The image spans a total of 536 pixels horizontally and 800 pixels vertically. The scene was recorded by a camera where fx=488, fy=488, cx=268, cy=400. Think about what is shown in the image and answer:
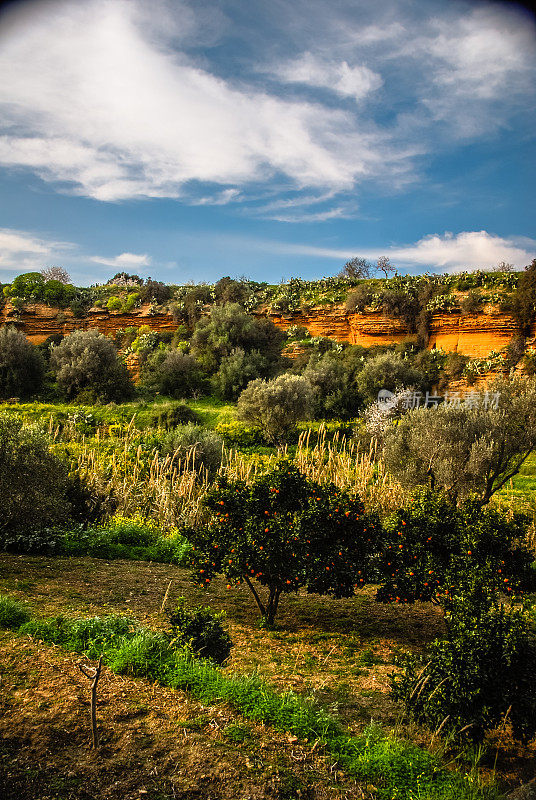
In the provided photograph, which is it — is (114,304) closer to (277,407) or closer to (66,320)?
(66,320)

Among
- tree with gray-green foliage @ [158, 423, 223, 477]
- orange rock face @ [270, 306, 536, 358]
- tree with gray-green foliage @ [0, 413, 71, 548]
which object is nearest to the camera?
tree with gray-green foliage @ [0, 413, 71, 548]

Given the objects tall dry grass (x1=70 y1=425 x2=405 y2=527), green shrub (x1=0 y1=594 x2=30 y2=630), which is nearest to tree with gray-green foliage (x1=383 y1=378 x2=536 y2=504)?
tall dry grass (x1=70 y1=425 x2=405 y2=527)

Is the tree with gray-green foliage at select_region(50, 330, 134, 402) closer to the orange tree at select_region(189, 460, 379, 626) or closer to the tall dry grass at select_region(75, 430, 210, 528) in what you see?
the tall dry grass at select_region(75, 430, 210, 528)

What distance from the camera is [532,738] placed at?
3.82 m

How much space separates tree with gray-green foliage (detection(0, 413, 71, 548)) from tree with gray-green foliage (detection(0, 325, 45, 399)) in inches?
808

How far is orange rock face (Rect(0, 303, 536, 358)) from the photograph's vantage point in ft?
95.0

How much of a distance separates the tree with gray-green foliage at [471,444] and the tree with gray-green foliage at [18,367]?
23.5 metres

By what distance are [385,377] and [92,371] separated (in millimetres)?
15777

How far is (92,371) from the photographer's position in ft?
87.9

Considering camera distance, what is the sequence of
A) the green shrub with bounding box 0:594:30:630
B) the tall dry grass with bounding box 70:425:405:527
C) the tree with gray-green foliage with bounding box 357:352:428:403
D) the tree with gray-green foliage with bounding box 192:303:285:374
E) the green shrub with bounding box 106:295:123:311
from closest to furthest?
the green shrub with bounding box 0:594:30:630 < the tall dry grass with bounding box 70:425:405:527 < the tree with gray-green foliage with bounding box 357:352:428:403 < the tree with gray-green foliage with bounding box 192:303:285:374 < the green shrub with bounding box 106:295:123:311

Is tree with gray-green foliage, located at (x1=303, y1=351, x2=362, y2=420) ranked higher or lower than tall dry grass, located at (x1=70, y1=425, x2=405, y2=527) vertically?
higher

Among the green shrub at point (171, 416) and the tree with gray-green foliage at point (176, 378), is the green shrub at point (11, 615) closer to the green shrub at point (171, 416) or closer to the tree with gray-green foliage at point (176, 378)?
the green shrub at point (171, 416)

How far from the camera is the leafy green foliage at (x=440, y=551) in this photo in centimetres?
548

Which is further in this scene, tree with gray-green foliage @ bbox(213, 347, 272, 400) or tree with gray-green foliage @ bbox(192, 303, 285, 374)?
tree with gray-green foliage @ bbox(192, 303, 285, 374)
